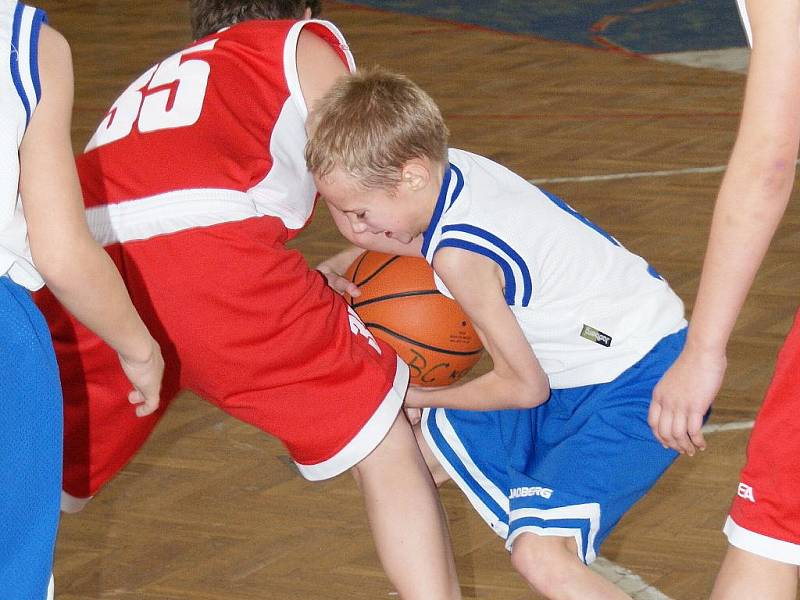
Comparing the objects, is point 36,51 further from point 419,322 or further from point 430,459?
point 430,459

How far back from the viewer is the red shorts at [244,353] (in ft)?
8.18

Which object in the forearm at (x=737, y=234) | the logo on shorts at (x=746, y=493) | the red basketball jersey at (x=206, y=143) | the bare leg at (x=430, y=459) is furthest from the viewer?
the bare leg at (x=430, y=459)

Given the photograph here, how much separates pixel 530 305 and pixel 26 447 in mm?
1222

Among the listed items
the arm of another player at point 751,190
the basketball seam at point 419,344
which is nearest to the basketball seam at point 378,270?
the basketball seam at point 419,344

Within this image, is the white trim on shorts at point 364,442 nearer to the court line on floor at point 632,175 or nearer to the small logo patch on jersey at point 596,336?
the small logo patch on jersey at point 596,336

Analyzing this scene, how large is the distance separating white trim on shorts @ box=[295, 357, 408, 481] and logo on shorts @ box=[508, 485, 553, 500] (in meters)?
0.30

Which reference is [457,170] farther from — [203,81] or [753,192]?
[753,192]

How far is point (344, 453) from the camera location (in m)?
2.63

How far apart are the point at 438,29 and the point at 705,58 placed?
8.48ft

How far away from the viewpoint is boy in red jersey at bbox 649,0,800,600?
1760 mm

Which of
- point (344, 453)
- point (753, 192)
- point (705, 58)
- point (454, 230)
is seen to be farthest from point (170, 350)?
point (705, 58)

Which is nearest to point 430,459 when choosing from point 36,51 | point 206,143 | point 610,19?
point 206,143

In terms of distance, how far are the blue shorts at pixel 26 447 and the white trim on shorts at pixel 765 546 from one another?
1019 mm

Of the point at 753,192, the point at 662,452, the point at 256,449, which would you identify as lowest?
the point at 256,449
